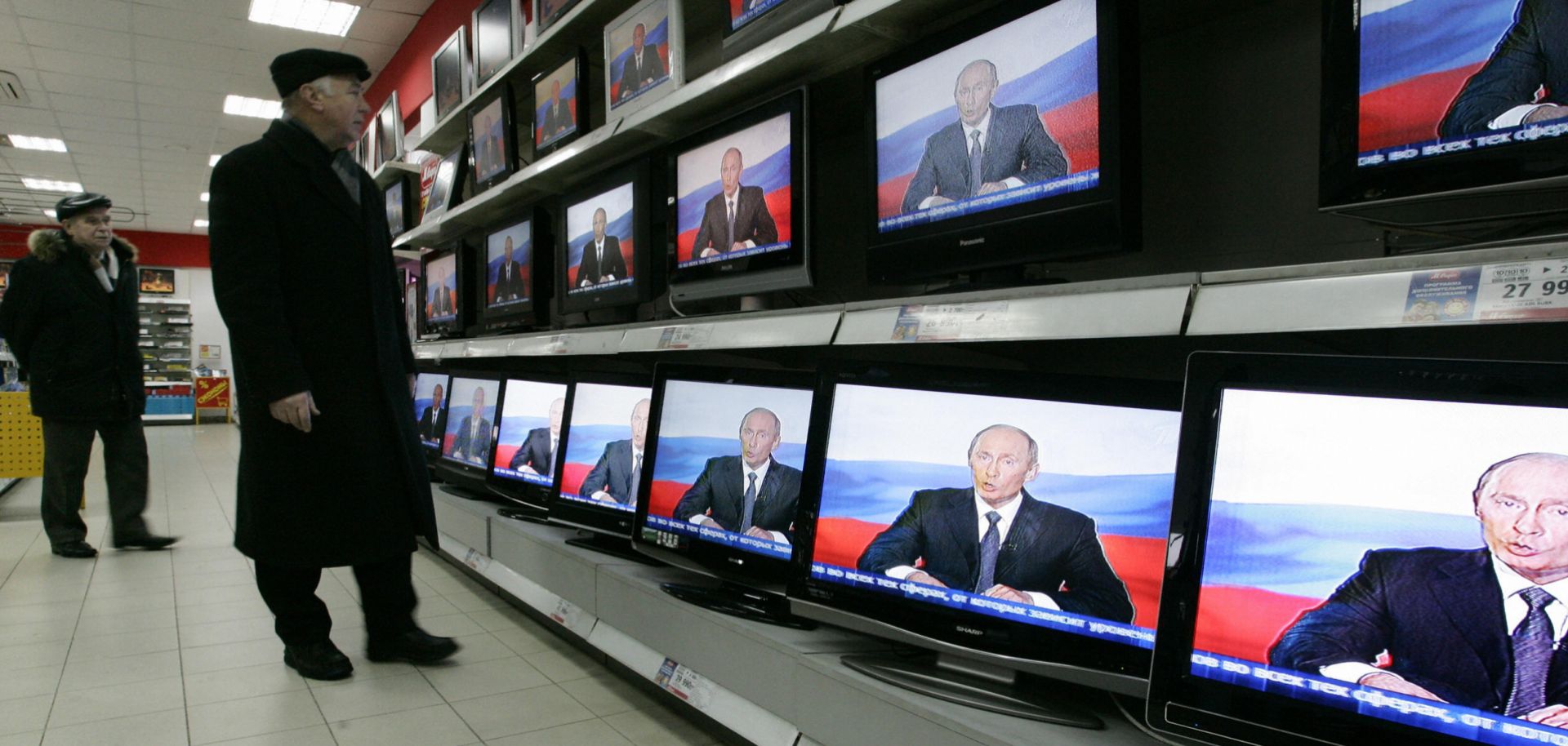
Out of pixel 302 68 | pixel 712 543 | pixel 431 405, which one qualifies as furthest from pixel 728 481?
pixel 431 405

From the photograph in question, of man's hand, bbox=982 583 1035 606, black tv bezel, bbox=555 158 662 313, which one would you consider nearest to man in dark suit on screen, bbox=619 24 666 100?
black tv bezel, bbox=555 158 662 313

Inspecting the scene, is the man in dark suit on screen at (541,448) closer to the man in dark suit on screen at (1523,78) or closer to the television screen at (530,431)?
the television screen at (530,431)

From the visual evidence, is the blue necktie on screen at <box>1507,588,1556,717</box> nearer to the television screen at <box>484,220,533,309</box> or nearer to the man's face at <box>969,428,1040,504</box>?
the man's face at <box>969,428,1040,504</box>

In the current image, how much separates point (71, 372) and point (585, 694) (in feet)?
11.2

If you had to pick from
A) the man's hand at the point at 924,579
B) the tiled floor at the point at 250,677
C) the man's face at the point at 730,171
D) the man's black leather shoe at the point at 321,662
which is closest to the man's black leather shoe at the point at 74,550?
the tiled floor at the point at 250,677

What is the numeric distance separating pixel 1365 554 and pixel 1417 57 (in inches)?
22.4

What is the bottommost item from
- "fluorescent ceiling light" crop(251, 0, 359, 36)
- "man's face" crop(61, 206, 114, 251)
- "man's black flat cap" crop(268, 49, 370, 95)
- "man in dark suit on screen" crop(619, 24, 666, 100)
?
"man's face" crop(61, 206, 114, 251)

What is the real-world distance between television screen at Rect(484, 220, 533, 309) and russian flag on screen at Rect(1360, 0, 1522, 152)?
2.98 metres

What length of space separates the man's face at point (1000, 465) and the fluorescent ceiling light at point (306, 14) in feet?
23.3

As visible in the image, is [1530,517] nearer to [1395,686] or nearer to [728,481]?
[1395,686]

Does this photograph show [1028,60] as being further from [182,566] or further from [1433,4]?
[182,566]

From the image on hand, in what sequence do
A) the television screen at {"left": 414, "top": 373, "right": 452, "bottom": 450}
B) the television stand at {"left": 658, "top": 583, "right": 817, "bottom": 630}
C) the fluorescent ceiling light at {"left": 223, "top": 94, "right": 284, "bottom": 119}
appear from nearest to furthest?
the television stand at {"left": 658, "top": 583, "right": 817, "bottom": 630}, the television screen at {"left": 414, "top": 373, "right": 452, "bottom": 450}, the fluorescent ceiling light at {"left": 223, "top": 94, "right": 284, "bottom": 119}

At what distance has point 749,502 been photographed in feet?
6.30

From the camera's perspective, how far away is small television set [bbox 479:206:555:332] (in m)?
3.46
